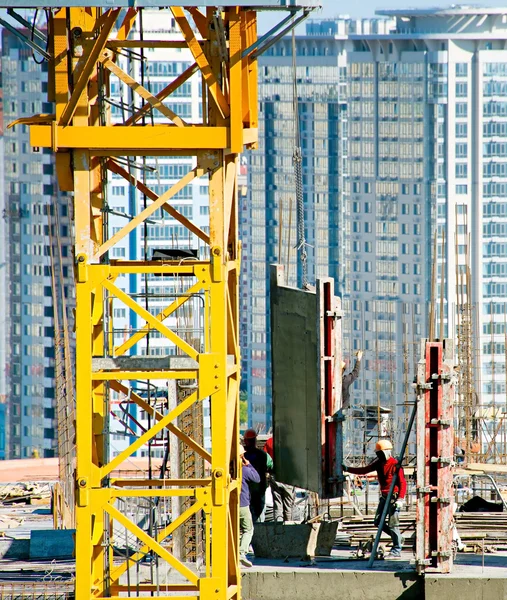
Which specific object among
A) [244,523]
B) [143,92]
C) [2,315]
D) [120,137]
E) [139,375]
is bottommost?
[2,315]

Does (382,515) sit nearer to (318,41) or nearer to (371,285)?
(371,285)

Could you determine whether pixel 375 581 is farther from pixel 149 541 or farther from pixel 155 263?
pixel 155 263

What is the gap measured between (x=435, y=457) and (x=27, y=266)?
98.5m

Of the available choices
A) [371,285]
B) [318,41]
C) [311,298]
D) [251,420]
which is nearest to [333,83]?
[318,41]

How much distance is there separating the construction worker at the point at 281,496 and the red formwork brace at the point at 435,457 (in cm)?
290

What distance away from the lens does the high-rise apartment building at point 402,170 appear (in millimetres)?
115625

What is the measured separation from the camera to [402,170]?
118 metres

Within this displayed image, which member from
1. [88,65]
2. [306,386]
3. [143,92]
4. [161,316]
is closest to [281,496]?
[306,386]

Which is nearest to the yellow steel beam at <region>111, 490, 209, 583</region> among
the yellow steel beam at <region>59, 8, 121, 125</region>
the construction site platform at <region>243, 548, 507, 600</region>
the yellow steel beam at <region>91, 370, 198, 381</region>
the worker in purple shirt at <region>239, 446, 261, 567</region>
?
the yellow steel beam at <region>91, 370, 198, 381</region>

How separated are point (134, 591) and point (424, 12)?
109 meters

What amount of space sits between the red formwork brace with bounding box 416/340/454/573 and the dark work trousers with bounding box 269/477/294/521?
2.93 meters

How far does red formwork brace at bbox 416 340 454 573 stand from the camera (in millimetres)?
14672

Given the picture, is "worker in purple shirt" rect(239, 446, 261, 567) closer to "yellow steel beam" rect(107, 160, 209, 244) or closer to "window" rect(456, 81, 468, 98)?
"yellow steel beam" rect(107, 160, 209, 244)

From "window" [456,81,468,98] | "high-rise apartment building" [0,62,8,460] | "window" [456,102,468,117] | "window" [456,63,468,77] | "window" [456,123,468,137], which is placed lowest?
"high-rise apartment building" [0,62,8,460]
